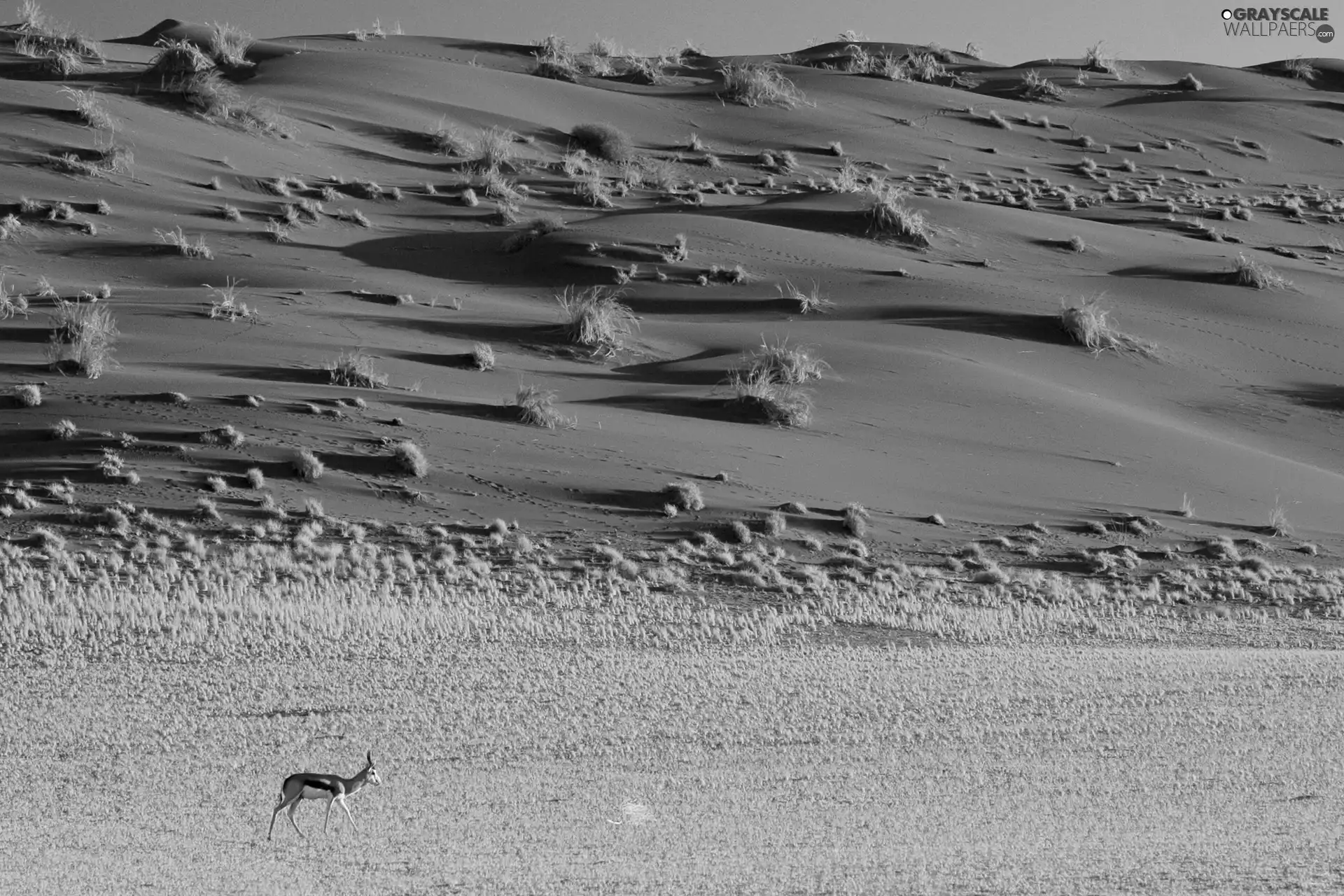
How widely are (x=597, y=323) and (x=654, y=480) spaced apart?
755 centimetres

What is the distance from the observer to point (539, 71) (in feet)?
189

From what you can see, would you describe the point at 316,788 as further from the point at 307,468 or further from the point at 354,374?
the point at 354,374

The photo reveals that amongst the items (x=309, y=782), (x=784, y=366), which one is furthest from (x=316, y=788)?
(x=784, y=366)

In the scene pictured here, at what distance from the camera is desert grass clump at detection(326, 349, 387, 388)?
26297 millimetres

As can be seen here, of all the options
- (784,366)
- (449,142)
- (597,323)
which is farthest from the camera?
(449,142)

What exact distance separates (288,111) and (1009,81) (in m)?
30.2

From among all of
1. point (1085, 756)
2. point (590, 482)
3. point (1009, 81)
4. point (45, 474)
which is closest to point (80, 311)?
point (45, 474)

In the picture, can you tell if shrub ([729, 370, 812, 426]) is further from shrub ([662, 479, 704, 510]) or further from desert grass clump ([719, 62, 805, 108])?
desert grass clump ([719, 62, 805, 108])

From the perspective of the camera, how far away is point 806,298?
33781 millimetres

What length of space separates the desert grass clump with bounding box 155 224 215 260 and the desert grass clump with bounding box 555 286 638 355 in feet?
27.2

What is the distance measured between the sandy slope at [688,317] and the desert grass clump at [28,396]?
193 mm

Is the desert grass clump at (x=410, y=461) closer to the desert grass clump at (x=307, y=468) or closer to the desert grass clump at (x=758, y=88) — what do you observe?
the desert grass clump at (x=307, y=468)

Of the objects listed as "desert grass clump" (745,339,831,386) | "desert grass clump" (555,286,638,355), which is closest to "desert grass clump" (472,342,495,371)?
"desert grass clump" (555,286,638,355)

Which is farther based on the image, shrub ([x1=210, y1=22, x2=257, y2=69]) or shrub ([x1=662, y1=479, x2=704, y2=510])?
shrub ([x1=210, y1=22, x2=257, y2=69])
